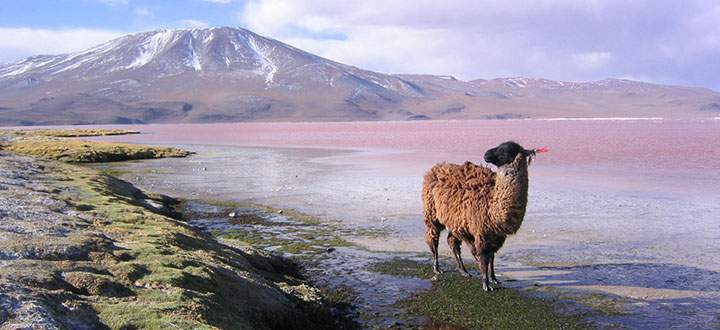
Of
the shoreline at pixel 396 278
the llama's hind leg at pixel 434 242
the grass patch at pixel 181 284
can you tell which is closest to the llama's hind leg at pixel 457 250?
the llama's hind leg at pixel 434 242

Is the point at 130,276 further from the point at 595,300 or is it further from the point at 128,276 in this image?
the point at 595,300

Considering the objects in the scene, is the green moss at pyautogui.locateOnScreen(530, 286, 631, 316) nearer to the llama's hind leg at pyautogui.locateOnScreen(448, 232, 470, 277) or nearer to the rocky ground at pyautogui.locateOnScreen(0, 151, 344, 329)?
the llama's hind leg at pyautogui.locateOnScreen(448, 232, 470, 277)

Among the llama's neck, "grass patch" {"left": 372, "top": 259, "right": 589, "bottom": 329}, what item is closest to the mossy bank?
"grass patch" {"left": 372, "top": 259, "right": 589, "bottom": 329}

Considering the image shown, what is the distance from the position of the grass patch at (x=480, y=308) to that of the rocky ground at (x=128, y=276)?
1666mm

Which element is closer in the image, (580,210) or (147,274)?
(147,274)

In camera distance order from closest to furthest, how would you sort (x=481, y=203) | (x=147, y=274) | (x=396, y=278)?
(x=147, y=274) → (x=481, y=203) → (x=396, y=278)

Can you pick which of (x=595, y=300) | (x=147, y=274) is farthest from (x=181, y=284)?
(x=595, y=300)

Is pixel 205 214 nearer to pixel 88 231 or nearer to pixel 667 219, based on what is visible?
pixel 88 231

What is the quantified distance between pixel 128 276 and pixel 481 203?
18.9 ft

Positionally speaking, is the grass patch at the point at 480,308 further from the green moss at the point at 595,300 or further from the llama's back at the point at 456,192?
the llama's back at the point at 456,192

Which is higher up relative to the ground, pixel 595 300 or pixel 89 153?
pixel 89 153

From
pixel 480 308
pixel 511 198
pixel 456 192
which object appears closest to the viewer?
pixel 480 308

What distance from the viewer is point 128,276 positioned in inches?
294

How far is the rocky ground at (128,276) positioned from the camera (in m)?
5.93
